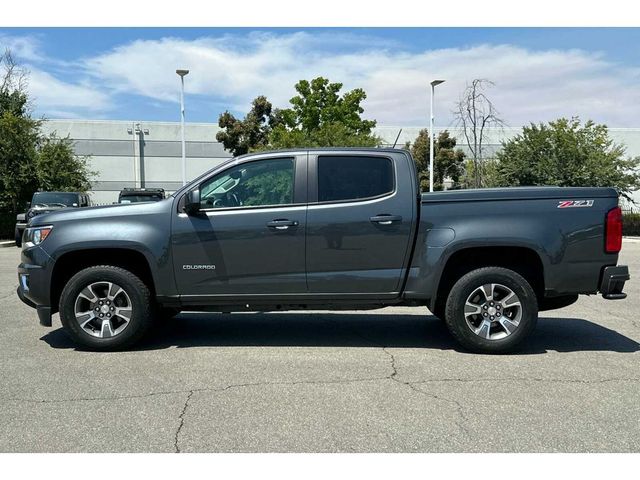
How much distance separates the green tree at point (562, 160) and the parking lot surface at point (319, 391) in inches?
815

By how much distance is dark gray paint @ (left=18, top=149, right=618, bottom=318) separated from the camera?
5512mm

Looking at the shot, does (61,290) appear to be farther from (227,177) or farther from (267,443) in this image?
(267,443)

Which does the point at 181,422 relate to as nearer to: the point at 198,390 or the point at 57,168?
the point at 198,390

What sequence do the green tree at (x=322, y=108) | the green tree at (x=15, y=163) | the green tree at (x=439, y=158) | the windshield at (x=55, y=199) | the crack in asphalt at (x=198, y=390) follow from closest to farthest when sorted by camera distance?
the crack in asphalt at (x=198, y=390) < the windshield at (x=55, y=199) < the green tree at (x=15, y=163) < the green tree at (x=322, y=108) < the green tree at (x=439, y=158)

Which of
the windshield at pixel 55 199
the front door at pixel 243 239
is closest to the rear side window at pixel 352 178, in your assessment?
the front door at pixel 243 239

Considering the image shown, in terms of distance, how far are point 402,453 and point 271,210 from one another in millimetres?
2886

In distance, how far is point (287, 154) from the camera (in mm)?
5801

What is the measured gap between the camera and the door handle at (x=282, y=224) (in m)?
5.57

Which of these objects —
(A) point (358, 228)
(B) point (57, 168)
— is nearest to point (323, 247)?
(A) point (358, 228)

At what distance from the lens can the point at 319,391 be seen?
4570 mm

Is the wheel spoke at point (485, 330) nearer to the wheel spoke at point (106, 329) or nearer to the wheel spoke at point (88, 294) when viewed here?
the wheel spoke at point (106, 329)

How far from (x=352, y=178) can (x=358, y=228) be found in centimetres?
54

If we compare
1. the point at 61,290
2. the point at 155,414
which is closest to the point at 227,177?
the point at 61,290

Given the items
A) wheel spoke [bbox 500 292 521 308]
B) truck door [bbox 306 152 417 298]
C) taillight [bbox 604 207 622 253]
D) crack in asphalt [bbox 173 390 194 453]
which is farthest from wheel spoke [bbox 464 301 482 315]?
crack in asphalt [bbox 173 390 194 453]
